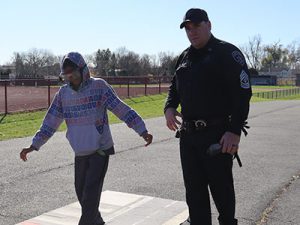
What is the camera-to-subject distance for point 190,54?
3977 mm

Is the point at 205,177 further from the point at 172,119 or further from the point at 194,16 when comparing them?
the point at 194,16

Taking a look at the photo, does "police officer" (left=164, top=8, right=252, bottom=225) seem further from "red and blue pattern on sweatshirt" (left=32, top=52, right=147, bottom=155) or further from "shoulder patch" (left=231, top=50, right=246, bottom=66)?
"red and blue pattern on sweatshirt" (left=32, top=52, right=147, bottom=155)

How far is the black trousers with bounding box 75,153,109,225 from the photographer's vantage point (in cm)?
421

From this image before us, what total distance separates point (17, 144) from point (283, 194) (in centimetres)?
666

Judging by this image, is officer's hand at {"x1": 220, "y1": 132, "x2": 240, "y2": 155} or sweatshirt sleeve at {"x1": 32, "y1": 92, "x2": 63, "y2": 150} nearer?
officer's hand at {"x1": 220, "y1": 132, "x2": 240, "y2": 155}

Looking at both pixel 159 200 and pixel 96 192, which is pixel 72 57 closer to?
pixel 96 192

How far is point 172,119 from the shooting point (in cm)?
425

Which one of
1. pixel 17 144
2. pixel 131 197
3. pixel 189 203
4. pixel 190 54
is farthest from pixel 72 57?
pixel 17 144

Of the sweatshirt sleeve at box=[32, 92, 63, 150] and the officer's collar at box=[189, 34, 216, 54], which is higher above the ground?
the officer's collar at box=[189, 34, 216, 54]

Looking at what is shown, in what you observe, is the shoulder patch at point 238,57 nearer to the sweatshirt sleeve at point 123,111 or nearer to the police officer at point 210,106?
the police officer at point 210,106

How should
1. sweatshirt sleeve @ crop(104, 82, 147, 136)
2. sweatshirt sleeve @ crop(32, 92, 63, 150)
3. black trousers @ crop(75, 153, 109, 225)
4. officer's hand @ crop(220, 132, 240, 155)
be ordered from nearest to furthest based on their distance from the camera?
officer's hand @ crop(220, 132, 240, 155)
black trousers @ crop(75, 153, 109, 225)
sweatshirt sleeve @ crop(104, 82, 147, 136)
sweatshirt sleeve @ crop(32, 92, 63, 150)

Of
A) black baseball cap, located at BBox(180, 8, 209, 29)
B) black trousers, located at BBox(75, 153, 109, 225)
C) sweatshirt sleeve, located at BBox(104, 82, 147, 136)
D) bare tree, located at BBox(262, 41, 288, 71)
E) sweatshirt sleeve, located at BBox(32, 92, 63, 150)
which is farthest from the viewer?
bare tree, located at BBox(262, 41, 288, 71)

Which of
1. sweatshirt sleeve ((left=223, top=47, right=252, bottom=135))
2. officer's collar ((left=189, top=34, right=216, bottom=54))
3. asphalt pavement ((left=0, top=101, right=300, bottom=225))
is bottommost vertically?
asphalt pavement ((left=0, top=101, right=300, bottom=225))

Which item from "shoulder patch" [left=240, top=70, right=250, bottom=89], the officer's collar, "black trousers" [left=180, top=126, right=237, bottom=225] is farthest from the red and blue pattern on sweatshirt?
"shoulder patch" [left=240, top=70, right=250, bottom=89]
